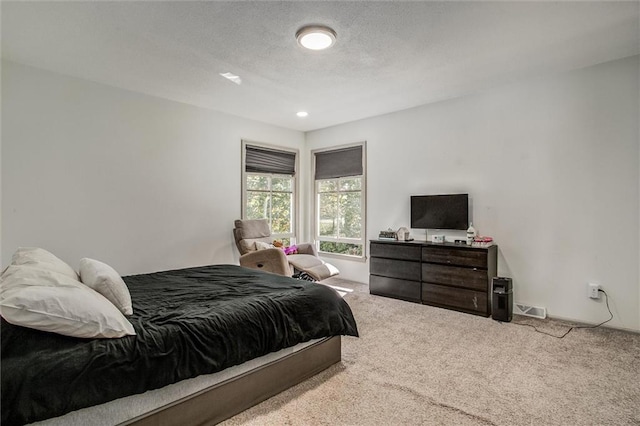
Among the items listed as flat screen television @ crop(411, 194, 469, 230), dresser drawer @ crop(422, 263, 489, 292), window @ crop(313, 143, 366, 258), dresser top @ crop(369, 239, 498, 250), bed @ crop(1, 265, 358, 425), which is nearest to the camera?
bed @ crop(1, 265, 358, 425)

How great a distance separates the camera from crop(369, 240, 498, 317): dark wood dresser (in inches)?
142

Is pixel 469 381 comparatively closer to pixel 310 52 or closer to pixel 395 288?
pixel 395 288

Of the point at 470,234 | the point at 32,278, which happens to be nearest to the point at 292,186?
the point at 470,234

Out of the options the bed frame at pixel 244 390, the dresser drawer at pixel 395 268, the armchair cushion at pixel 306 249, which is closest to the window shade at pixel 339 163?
the armchair cushion at pixel 306 249

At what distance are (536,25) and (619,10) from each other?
1.68 feet

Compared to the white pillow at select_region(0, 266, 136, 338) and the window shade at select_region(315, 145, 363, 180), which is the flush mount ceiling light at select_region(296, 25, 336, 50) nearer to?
the white pillow at select_region(0, 266, 136, 338)

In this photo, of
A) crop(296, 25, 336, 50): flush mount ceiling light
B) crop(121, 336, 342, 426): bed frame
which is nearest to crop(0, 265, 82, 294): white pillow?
crop(121, 336, 342, 426): bed frame

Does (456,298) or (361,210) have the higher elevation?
(361,210)

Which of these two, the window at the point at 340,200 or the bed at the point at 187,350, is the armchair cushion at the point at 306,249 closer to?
the window at the point at 340,200

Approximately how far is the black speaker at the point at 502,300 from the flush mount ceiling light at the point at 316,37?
9.42 ft

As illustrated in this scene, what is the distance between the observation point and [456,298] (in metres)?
3.76

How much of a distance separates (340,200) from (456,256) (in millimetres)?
2288

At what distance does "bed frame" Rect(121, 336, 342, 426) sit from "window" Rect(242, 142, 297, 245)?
310 cm

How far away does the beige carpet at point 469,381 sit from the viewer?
6.07 ft
